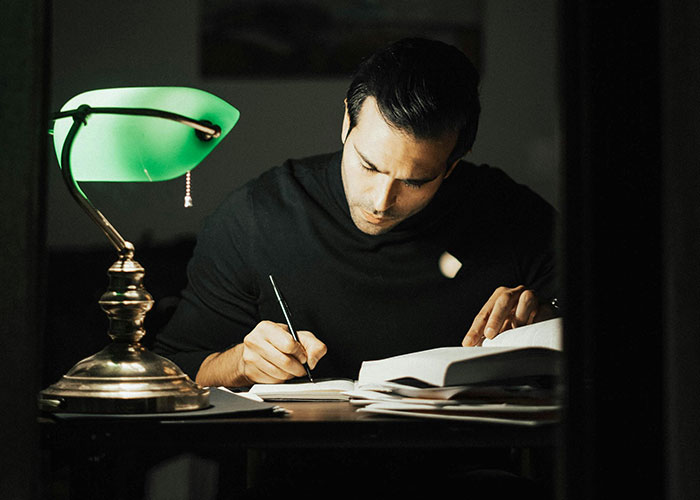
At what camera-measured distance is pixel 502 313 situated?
1383 millimetres

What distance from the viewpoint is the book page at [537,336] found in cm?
105

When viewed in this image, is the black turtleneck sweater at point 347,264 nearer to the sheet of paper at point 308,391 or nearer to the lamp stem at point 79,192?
the sheet of paper at point 308,391

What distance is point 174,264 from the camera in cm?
138

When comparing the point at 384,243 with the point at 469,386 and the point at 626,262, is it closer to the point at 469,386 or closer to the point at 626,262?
the point at 469,386

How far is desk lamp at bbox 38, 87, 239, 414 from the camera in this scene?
2.80 feet

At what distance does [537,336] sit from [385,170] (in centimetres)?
45

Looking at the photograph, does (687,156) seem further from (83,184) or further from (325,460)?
(83,184)

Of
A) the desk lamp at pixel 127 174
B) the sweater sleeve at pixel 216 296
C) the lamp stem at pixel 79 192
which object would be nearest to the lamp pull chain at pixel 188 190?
the sweater sleeve at pixel 216 296

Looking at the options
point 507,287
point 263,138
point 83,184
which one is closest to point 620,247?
point 507,287

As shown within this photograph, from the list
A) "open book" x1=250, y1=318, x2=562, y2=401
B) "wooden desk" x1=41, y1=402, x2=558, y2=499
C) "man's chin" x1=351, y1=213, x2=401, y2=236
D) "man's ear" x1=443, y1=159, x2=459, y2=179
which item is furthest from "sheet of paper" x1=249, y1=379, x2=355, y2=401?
"man's ear" x1=443, y1=159, x2=459, y2=179

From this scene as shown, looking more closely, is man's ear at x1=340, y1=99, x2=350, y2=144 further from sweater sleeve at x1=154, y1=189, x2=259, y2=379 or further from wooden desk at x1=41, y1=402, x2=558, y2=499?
wooden desk at x1=41, y1=402, x2=558, y2=499

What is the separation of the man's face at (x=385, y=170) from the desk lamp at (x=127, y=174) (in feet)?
0.90

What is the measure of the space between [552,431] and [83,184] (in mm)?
971

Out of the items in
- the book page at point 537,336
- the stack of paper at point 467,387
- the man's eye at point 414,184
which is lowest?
the stack of paper at point 467,387
